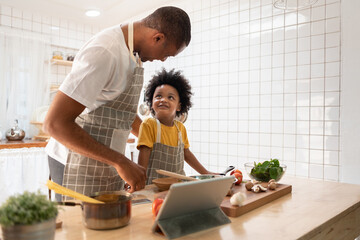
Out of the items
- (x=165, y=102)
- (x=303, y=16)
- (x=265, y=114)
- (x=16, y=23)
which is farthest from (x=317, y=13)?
(x=16, y=23)

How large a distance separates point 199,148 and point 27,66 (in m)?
2.11

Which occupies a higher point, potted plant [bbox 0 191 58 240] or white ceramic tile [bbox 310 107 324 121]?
white ceramic tile [bbox 310 107 324 121]

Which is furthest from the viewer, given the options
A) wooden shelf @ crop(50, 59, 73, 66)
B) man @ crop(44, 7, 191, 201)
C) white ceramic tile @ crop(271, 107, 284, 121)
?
wooden shelf @ crop(50, 59, 73, 66)

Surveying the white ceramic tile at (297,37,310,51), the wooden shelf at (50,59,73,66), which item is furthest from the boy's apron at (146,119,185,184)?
the wooden shelf at (50,59,73,66)

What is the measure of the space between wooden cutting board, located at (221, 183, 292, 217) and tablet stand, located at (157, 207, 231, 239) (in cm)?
6

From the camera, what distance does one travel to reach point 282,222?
0.80 meters

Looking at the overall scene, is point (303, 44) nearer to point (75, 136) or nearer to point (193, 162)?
point (193, 162)

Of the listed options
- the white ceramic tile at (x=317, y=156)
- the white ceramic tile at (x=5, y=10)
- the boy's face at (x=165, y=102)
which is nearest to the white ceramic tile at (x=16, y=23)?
the white ceramic tile at (x=5, y=10)

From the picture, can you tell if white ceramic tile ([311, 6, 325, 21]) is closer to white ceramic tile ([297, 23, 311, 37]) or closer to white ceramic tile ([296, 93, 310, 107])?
white ceramic tile ([297, 23, 311, 37])

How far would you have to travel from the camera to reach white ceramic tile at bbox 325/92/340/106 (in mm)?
2090

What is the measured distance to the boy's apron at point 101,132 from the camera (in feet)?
3.76

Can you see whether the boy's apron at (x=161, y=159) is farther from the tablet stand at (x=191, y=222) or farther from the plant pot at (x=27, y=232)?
the plant pot at (x=27, y=232)

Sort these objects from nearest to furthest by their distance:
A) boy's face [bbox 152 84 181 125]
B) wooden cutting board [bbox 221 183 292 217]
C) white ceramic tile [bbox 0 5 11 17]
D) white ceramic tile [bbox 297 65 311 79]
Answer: wooden cutting board [bbox 221 183 292 217]
boy's face [bbox 152 84 181 125]
white ceramic tile [bbox 297 65 311 79]
white ceramic tile [bbox 0 5 11 17]

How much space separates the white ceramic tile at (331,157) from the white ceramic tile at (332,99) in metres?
0.35
